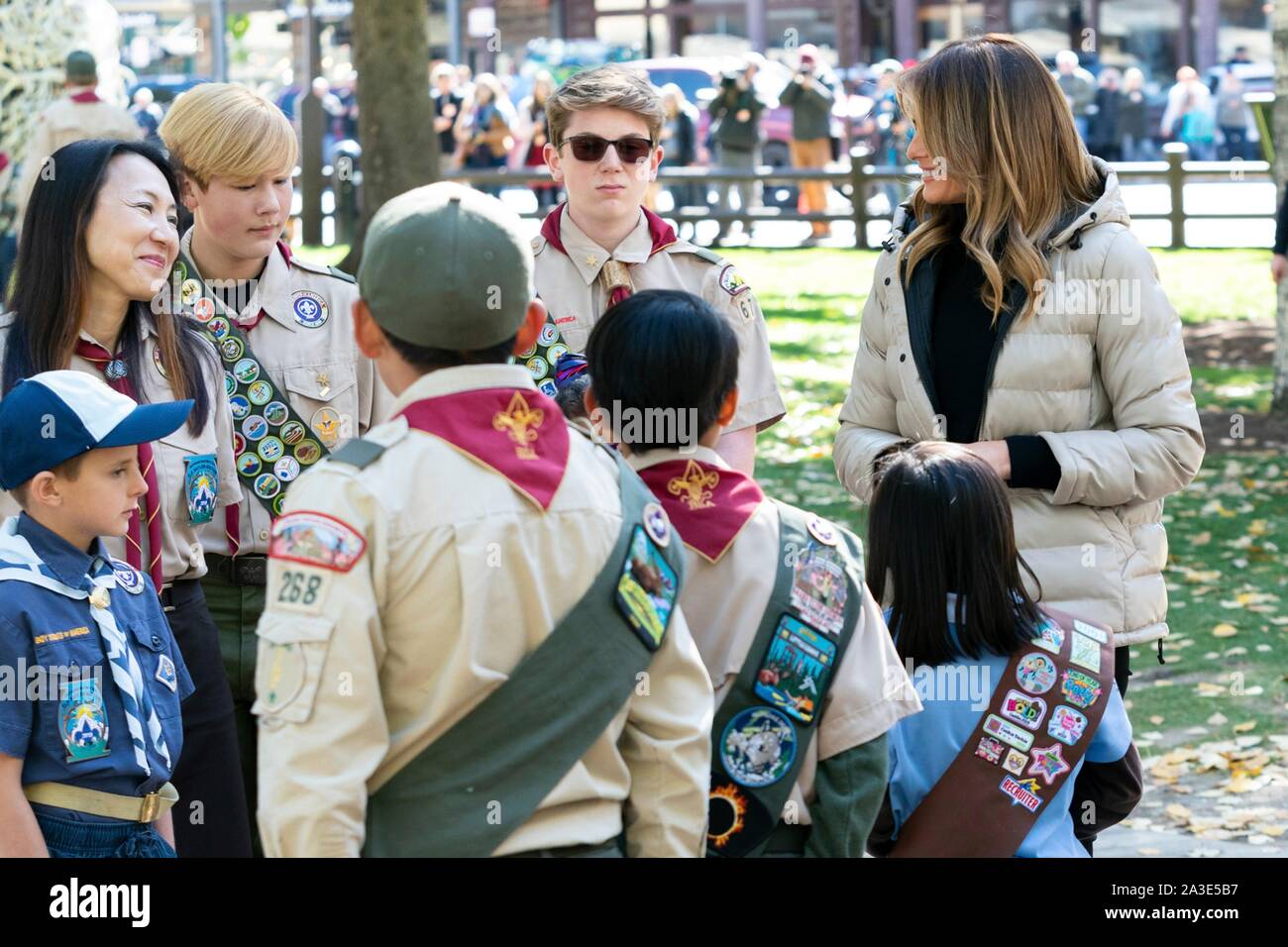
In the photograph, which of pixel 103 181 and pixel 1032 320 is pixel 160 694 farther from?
pixel 1032 320

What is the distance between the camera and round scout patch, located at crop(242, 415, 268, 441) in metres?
3.81

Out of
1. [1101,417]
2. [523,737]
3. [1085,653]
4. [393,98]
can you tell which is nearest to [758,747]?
[523,737]

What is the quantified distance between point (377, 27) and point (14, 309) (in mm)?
11308

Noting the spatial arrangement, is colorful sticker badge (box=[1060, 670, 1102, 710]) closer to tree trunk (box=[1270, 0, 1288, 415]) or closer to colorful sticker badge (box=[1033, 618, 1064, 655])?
colorful sticker badge (box=[1033, 618, 1064, 655])

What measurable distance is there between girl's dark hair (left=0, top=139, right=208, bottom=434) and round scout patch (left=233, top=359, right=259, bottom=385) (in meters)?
0.11

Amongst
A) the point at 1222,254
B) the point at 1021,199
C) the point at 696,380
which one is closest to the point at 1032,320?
the point at 1021,199

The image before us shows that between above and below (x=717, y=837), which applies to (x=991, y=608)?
above

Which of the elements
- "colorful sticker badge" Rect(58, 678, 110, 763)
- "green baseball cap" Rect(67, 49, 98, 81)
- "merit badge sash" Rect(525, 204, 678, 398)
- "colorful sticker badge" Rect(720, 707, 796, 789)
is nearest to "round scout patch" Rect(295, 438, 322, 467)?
"merit badge sash" Rect(525, 204, 678, 398)

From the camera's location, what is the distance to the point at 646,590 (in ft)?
8.34

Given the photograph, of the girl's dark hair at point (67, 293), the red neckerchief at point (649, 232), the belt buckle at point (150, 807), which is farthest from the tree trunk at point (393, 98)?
Answer: the belt buckle at point (150, 807)

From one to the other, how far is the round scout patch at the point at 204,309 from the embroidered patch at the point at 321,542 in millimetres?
1564

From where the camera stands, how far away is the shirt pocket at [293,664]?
92.8 inches

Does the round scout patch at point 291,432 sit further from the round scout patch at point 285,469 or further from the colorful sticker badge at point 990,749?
the colorful sticker badge at point 990,749

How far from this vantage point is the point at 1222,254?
17984mm
